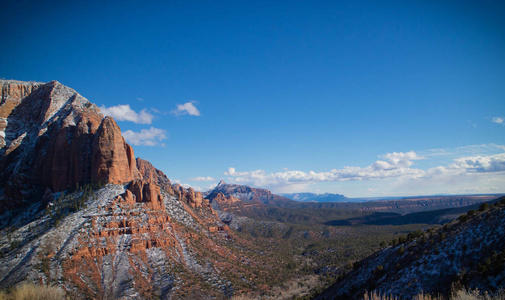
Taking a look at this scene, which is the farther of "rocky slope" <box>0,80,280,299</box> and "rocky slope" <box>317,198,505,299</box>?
"rocky slope" <box>0,80,280,299</box>

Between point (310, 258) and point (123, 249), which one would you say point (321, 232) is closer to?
point (310, 258)

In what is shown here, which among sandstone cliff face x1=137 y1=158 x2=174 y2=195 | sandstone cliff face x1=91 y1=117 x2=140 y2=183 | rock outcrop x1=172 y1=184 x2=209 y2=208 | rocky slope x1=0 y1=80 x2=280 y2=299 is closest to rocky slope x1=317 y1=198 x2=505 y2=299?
rocky slope x1=0 y1=80 x2=280 y2=299

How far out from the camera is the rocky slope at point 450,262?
1633 centimetres

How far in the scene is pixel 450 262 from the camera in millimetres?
20797

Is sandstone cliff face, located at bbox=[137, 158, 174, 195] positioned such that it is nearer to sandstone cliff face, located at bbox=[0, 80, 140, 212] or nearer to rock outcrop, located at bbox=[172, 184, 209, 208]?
rock outcrop, located at bbox=[172, 184, 209, 208]

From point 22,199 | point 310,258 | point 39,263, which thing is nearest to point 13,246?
point 39,263

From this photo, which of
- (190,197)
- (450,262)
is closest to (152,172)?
(190,197)

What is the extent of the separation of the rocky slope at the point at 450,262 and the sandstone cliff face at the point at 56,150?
7114cm

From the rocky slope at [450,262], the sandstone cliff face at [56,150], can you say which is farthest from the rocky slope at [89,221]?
the rocky slope at [450,262]

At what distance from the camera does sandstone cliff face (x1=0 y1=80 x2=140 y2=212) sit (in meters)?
70.0

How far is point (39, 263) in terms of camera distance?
141 feet

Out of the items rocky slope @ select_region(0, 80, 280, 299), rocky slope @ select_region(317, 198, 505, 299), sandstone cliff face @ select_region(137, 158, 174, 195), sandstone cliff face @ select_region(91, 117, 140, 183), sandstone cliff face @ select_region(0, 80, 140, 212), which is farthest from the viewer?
sandstone cliff face @ select_region(137, 158, 174, 195)

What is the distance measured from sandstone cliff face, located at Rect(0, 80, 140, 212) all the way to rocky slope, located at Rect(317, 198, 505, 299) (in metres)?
71.1

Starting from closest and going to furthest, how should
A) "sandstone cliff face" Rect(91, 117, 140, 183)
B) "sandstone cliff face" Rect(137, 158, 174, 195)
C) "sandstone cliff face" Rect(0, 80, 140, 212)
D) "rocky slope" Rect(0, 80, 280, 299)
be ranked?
"rocky slope" Rect(0, 80, 280, 299)
"sandstone cliff face" Rect(91, 117, 140, 183)
"sandstone cliff face" Rect(0, 80, 140, 212)
"sandstone cliff face" Rect(137, 158, 174, 195)
